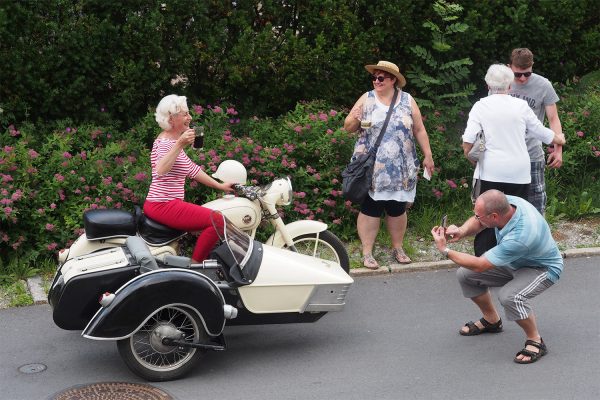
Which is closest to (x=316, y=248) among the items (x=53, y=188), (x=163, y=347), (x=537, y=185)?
(x=163, y=347)

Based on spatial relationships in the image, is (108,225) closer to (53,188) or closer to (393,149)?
(53,188)

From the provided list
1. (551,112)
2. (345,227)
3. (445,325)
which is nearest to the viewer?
(445,325)

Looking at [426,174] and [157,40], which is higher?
[157,40]

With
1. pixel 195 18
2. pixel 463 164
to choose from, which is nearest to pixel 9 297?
pixel 195 18

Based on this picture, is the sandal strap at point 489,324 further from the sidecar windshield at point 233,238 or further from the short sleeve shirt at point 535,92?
the short sleeve shirt at point 535,92

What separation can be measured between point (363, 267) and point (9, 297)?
9.39 feet

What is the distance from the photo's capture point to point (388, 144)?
7715 millimetres

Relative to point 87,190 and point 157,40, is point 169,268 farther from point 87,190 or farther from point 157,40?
point 157,40

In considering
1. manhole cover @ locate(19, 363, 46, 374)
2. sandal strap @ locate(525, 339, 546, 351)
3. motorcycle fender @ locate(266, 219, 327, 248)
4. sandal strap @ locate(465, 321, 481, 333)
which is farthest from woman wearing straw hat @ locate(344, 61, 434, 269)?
manhole cover @ locate(19, 363, 46, 374)

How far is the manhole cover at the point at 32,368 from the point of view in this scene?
6.04 meters

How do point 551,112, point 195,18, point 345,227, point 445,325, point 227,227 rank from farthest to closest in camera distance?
point 195,18 < point 345,227 < point 551,112 < point 445,325 < point 227,227

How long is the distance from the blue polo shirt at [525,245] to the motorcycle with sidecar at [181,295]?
3.45 ft

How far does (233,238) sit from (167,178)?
27.9 inches

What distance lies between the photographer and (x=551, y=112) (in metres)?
7.68
